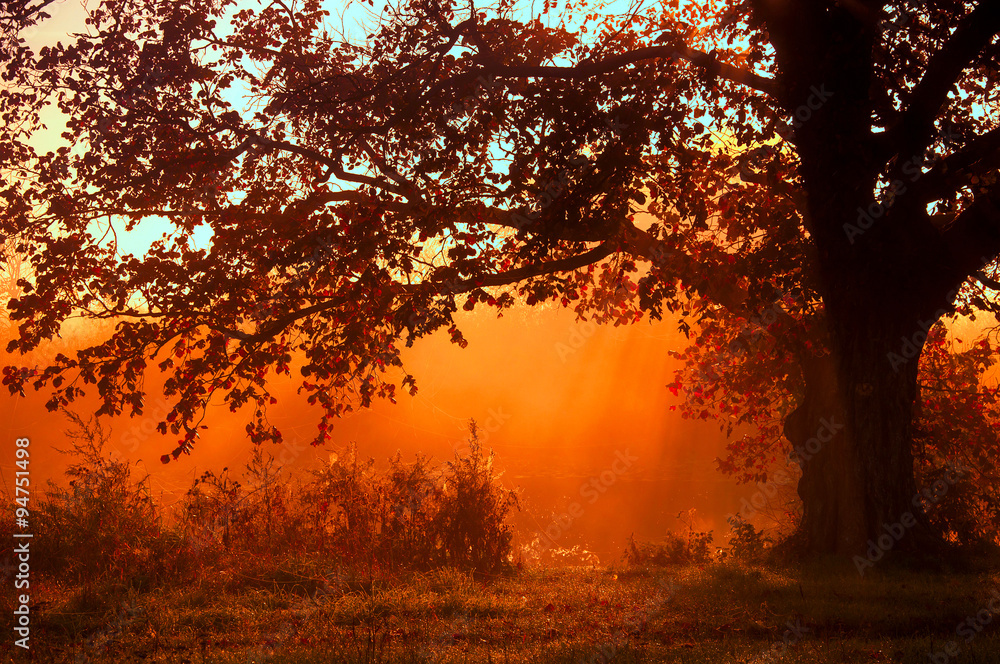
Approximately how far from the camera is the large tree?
27.9ft

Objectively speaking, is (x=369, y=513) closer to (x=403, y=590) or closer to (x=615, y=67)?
(x=403, y=590)

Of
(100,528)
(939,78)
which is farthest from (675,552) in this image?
(100,528)

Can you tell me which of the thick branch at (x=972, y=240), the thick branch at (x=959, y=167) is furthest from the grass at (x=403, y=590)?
the thick branch at (x=959, y=167)

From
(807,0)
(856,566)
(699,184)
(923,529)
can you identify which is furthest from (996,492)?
(807,0)

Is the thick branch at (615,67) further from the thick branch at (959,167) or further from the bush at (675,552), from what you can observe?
the bush at (675,552)

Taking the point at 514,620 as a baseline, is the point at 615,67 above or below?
above

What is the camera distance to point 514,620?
659 centimetres

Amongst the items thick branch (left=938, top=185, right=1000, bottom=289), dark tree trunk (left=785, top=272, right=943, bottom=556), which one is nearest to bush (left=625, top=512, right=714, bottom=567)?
A: dark tree trunk (left=785, top=272, right=943, bottom=556)

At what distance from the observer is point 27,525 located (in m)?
8.88

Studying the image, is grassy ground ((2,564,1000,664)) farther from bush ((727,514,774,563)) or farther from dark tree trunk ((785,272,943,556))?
bush ((727,514,774,563))

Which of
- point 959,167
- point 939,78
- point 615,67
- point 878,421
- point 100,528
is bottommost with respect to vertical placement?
point 100,528

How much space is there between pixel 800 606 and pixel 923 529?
3.34 metres

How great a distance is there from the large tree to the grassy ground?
204 cm

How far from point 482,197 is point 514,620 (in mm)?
4687
